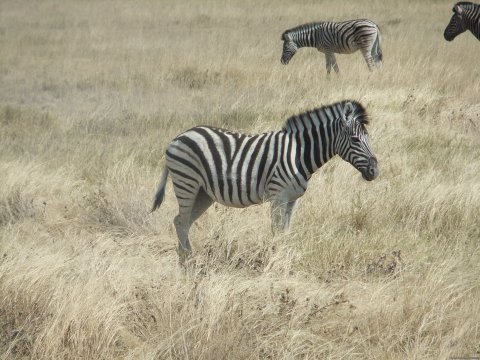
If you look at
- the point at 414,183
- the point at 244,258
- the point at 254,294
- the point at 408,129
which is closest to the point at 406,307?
the point at 254,294

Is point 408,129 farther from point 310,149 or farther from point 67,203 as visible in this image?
point 67,203

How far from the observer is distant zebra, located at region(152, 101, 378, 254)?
566cm

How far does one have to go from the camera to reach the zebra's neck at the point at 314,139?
18.8 feet

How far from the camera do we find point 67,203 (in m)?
7.20

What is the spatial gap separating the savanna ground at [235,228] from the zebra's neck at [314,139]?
1.89 feet

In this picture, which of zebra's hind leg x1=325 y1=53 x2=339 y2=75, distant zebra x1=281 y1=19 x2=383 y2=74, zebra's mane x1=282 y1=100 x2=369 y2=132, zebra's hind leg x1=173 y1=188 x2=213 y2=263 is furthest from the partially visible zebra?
zebra's hind leg x1=173 y1=188 x2=213 y2=263

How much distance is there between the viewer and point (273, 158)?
5.75 metres

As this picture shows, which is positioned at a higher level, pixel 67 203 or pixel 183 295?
pixel 183 295

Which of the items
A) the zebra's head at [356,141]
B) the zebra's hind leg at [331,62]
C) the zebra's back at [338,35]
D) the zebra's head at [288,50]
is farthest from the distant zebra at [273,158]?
the zebra's head at [288,50]

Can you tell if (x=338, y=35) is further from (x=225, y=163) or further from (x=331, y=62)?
(x=225, y=163)

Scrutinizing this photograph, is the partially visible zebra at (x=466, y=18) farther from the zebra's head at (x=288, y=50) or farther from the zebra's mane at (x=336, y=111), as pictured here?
the zebra's mane at (x=336, y=111)

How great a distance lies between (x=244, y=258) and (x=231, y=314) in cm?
107

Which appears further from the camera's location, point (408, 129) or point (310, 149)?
point (408, 129)

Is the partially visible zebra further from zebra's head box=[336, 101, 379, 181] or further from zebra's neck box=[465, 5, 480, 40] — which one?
zebra's head box=[336, 101, 379, 181]
